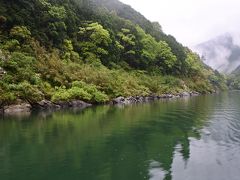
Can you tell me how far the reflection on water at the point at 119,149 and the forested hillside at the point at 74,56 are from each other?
13298 millimetres

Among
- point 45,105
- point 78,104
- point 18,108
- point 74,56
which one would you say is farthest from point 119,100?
point 18,108

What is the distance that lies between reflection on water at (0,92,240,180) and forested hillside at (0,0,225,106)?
13298mm

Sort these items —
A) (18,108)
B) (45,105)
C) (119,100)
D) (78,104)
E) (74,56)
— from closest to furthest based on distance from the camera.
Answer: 1. (18,108)
2. (45,105)
3. (78,104)
4. (119,100)
5. (74,56)

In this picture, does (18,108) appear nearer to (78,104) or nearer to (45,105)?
(45,105)

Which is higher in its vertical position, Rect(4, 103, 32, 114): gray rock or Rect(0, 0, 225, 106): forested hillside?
Rect(0, 0, 225, 106): forested hillside

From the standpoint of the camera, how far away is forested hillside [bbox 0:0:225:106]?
44.2 m

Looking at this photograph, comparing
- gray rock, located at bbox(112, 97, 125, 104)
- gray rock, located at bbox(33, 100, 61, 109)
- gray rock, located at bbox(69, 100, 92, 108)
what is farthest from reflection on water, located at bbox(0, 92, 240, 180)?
gray rock, located at bbox(112, 97, 125, 104)

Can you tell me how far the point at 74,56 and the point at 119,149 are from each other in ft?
146

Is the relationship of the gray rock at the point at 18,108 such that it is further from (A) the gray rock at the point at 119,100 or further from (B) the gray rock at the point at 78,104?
(A) the gray rock at the point at 119,100

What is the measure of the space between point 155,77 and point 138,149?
62.0 m

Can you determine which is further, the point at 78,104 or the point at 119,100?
the point at 119,100

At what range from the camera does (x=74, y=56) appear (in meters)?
62.3

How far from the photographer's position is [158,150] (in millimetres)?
19484

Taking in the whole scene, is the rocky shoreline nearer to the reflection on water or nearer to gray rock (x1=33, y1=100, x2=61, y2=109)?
gray rock (x1=33, y1=100, x2=61, y2=109)
